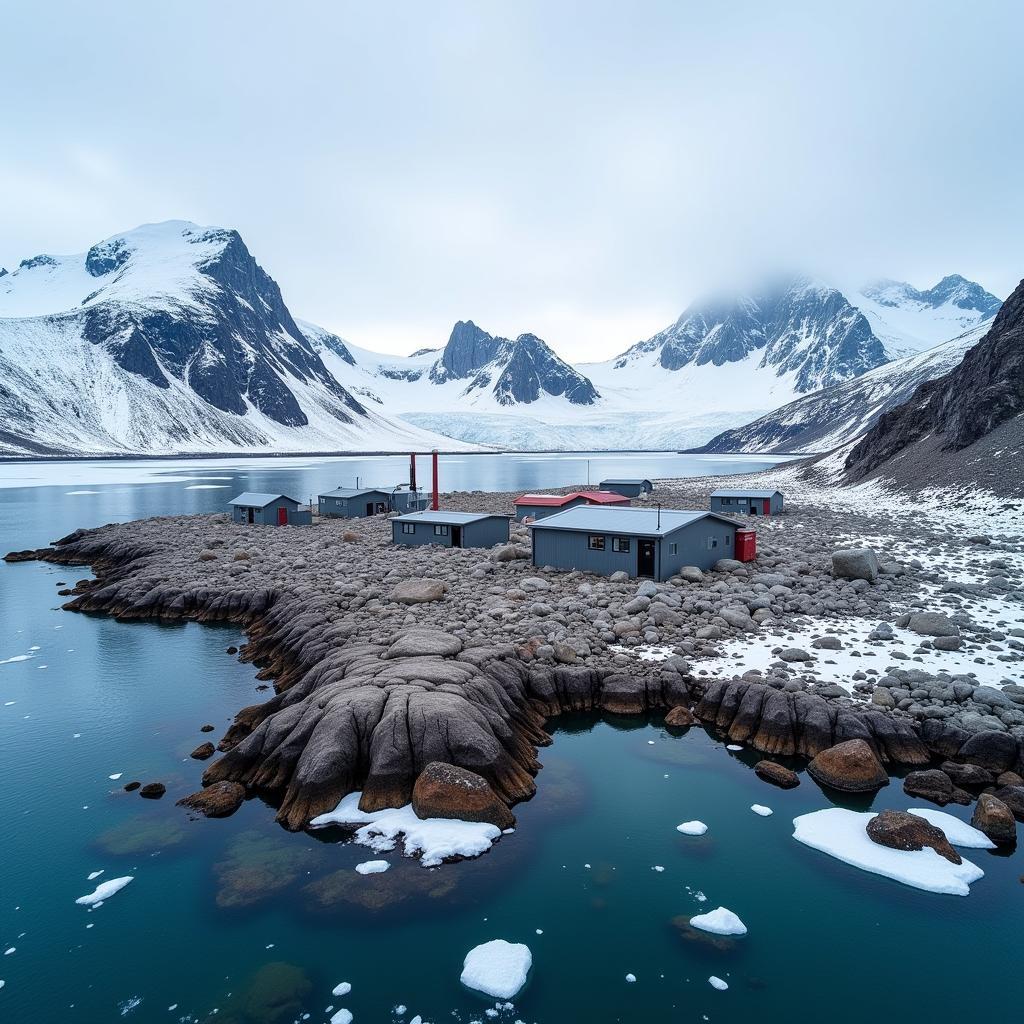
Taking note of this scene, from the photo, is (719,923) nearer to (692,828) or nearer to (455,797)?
(692,828)

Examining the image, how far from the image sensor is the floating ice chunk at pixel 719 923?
1193 centimetres

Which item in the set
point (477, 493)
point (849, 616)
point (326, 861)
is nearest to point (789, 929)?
point (326, 861)

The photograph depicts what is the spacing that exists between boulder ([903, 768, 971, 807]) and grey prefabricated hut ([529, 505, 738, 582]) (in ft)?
48.0

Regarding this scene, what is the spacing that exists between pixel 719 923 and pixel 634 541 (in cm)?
1942

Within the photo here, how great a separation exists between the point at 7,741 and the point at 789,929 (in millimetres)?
21103

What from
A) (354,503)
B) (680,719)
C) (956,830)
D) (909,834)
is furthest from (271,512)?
(956,830)

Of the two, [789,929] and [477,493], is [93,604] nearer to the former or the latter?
[789,929]

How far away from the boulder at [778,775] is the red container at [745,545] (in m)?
18.3

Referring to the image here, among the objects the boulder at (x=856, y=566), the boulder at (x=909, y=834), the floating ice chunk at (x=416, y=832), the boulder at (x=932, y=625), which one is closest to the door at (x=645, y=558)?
the boulder at (x=856, y=566)

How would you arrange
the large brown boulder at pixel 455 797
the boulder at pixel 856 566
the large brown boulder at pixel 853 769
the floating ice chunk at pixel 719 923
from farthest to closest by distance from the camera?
the boulder at pixel 856 566 < the large brown boulder at pixel 853 769 < the large brown boulder at pixel 455 797 < the floating ice chunk at pixel 719 923

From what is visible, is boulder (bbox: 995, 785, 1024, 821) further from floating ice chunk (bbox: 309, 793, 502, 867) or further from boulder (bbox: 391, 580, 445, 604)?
boulder (bbox: 391, 580, 445, 604)

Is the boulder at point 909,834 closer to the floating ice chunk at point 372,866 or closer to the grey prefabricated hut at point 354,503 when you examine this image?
the floating ice chunk at point 372,866

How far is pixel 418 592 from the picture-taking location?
28.2 m

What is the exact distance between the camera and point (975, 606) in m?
25.3
